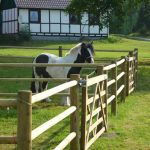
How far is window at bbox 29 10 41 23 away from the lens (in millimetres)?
50812

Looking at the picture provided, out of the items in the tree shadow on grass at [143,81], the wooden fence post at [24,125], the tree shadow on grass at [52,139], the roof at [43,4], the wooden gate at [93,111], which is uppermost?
the roof at [43,4]

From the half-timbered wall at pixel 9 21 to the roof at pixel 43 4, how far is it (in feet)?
3.54

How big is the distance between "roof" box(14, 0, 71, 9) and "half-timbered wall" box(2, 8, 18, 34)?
1079 millimetres

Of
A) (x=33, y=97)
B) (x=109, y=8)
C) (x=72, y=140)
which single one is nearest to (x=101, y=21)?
(x=109, y=8)

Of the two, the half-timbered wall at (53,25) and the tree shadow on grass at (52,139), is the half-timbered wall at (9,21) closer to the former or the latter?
the half-timbered wall at (53,25)

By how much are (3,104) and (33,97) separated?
0.94 feet

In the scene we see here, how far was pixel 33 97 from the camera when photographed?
450cm

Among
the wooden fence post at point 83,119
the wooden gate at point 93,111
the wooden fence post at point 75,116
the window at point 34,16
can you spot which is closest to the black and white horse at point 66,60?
the wooden gate at point 93,111

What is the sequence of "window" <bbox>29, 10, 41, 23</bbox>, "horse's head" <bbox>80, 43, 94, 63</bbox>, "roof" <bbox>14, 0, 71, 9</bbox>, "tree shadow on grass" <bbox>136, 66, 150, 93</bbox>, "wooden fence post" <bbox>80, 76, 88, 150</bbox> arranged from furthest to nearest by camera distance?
1. "window" <bbox>29, 10, 41, 23</bbox>
2. "roof" <bbox>14, 0, 71, 9</bbox>
3. "tree shadow on grass" <bbox>136, 66, 150, 93</bbox>
4. "horse's head" <bbox>80, 43, 94, 63</bbox>
5. "wooden fence post" <bbox>80, 76, 88, 150</bbox>

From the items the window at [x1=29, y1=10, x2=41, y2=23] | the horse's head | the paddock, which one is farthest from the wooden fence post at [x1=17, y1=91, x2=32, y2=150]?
the window at [x1=29, y1=10, x2=41, y2=23]

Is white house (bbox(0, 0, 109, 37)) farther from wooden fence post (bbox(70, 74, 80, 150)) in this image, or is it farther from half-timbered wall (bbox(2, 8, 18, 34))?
wooden fence post (bbox(70, 74, 80, 150))

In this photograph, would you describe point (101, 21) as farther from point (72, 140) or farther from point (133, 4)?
point (72, 140)

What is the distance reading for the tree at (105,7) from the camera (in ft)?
83.8

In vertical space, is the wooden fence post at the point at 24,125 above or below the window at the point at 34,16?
below
